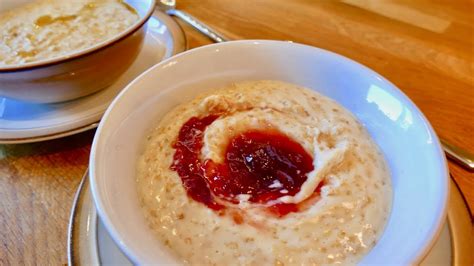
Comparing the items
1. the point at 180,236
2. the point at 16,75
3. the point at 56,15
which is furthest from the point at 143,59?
the point at 180,236

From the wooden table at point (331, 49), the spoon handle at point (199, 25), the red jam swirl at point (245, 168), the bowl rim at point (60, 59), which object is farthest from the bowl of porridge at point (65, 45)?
the red jam swirl at point (245, 168)

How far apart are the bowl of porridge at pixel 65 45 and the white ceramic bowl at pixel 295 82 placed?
236mm

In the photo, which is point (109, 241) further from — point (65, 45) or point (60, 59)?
point (65, 45)

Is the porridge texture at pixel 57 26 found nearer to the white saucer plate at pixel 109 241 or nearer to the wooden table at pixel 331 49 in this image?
the wooden table at pixel 331 49

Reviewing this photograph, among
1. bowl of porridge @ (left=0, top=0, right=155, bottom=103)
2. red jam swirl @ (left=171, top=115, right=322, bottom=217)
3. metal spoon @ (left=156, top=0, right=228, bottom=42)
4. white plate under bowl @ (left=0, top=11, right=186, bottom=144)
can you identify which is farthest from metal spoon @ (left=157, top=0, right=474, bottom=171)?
red jam swirl @ (left=171, top=115, right=322, bottom=217)

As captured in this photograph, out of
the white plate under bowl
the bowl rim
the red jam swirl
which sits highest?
the bowl rim

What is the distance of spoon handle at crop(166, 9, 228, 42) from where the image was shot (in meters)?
1.68

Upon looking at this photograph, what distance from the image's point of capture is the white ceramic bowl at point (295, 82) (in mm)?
816

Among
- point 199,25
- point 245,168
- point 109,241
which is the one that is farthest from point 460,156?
point 199,25

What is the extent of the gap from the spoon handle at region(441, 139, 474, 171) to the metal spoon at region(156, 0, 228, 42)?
2.82 feet

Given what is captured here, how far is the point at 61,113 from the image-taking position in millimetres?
1336

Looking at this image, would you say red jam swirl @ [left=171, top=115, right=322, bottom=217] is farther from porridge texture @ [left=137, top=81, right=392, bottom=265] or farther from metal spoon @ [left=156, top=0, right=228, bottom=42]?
metal spoon @ [left=156, top=0, right=228, bottom=42]

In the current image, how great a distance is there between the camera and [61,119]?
131cm

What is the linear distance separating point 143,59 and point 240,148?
68 cm
